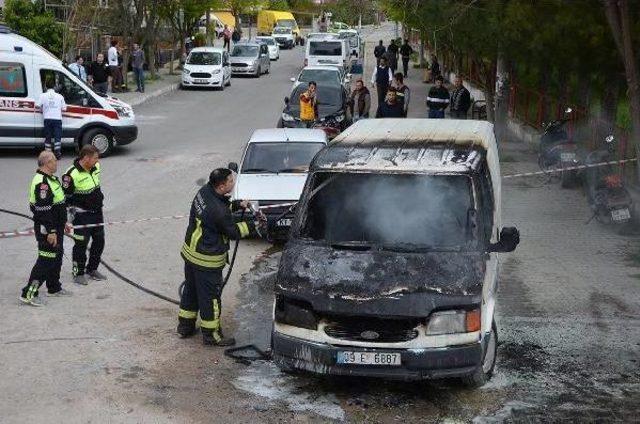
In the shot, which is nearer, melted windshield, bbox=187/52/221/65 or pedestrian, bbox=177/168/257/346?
pedestrian, bbox=177/168/257/346

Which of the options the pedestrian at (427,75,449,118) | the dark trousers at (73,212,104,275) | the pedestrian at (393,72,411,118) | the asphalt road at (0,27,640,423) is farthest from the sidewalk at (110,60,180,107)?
the dark trousers at (73,212,104,275)

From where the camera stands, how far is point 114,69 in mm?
33906

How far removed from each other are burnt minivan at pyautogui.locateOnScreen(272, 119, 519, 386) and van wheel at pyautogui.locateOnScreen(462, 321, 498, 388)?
0.05ft

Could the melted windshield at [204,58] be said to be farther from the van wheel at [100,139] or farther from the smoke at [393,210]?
the smoke at [393,210]

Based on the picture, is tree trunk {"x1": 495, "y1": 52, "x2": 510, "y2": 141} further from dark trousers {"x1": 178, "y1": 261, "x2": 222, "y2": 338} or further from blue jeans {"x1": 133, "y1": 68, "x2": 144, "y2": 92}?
dark trousers {"x1": 178, "y1": 261, "x2": 222, "y2": 338}

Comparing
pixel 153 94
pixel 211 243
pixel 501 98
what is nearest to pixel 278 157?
pixel 211 243

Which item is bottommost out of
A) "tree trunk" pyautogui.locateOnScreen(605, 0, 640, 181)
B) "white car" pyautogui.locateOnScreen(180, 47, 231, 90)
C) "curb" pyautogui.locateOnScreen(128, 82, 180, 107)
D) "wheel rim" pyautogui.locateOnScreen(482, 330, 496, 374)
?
"curb" pyautogui.locateOnScreen(128, 82, 180, 107)

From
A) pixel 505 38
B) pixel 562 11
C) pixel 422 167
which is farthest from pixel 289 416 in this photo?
pixel 505 38

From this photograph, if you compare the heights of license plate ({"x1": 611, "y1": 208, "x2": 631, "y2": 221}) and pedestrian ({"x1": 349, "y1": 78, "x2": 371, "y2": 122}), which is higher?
pedestrian ({"x1": 349, "y1": 78, "x2": 371, "y2": 122})

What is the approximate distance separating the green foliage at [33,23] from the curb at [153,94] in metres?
3.38

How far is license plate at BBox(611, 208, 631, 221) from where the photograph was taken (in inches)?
551

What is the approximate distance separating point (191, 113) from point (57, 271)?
20.1 m

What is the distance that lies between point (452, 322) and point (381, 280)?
2.10 feet

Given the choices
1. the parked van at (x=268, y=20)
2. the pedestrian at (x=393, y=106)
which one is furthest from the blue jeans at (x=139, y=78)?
the parked van at (x=268, y=20)
